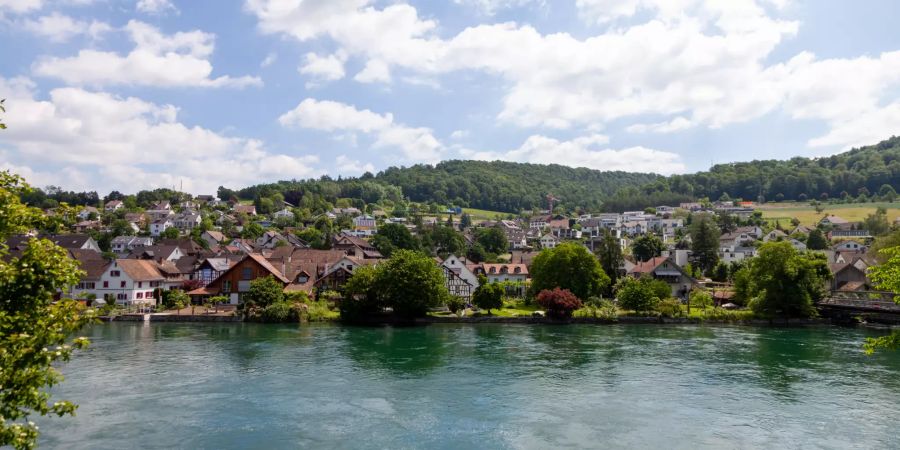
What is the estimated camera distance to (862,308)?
50.6 metres

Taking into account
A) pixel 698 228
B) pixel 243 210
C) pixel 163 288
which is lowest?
pixel 163 288

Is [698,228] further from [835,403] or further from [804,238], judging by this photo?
[835,403]

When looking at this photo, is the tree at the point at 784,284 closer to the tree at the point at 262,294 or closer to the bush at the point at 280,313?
the bush at the point at 280,313

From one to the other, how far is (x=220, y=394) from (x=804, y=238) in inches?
4339

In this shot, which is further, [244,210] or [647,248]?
[244,210]

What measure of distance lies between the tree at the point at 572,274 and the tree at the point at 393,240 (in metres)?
38.3

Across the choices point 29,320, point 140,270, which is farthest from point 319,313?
point 29,320

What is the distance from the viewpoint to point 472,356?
35906mm

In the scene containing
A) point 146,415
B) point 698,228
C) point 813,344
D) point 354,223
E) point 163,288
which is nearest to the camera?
point 146,415

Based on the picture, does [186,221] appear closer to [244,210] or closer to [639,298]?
[244,210]

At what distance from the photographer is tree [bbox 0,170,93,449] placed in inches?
329

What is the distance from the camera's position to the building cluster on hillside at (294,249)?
6134 centimetres

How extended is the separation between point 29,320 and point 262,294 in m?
46.1

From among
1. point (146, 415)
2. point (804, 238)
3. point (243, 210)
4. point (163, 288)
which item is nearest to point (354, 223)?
point (243, 210)
